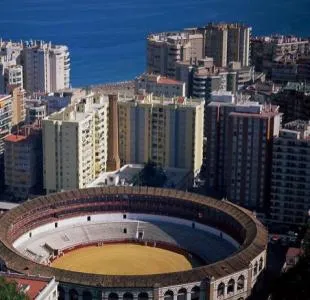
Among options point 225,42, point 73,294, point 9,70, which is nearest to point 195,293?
point 73,294

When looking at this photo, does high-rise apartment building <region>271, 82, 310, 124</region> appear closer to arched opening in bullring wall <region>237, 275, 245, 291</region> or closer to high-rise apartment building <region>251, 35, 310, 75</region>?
high-rise apartment building <region>251, 35, 310, 75</region>

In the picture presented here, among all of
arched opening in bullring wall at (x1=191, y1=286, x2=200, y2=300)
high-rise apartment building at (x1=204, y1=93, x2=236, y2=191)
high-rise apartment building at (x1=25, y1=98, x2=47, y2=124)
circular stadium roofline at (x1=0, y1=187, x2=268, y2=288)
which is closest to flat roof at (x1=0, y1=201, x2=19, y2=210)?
circular stadium roofline at (x1=0, y1=187, x2=268, y2=288)

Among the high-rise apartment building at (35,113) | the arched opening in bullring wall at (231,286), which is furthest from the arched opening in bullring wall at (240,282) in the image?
the high-rise apartment building at (35,113)

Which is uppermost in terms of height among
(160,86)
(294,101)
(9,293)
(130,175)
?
(160,86)

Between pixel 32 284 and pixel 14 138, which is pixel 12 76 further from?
pixel 32 284

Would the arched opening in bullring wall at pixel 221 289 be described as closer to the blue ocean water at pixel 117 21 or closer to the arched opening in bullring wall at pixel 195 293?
the arched opening in bullring wall at pixel 195 293
